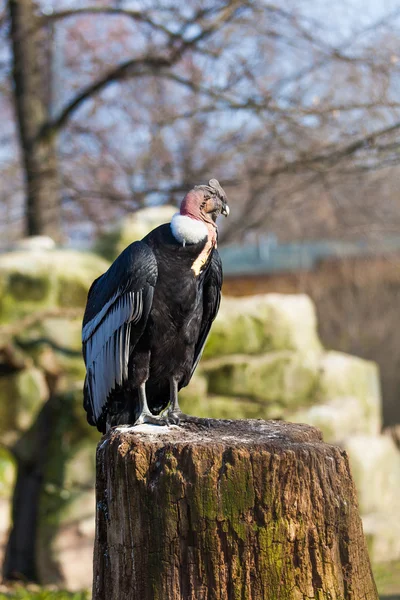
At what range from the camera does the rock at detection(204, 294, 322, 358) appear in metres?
7.50

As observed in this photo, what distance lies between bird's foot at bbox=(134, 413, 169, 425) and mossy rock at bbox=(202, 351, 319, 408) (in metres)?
4.48

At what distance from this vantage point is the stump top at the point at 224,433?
8.13ft

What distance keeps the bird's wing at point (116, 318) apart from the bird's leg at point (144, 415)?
0.32 ft

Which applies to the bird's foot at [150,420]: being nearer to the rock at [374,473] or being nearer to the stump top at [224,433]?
the stump top at [224,433]

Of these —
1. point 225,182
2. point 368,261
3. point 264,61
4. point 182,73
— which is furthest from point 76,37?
point 368,261

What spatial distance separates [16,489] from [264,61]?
4.95 metres

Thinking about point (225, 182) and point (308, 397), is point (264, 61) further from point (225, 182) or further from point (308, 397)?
point (308, 397)

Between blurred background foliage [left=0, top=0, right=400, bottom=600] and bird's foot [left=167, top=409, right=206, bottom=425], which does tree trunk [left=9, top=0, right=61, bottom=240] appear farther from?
bird's foot [left=167, top=409, right=206, bottom=425]

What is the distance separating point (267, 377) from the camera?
297 inches

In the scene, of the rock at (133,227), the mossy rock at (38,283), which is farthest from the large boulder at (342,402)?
the mossy rock at (38,283)

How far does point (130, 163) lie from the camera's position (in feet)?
32.2

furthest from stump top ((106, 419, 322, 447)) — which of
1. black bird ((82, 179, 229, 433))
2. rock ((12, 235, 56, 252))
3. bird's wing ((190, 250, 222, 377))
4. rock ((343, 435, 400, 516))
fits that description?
rock ((12, 235, 56, 252))

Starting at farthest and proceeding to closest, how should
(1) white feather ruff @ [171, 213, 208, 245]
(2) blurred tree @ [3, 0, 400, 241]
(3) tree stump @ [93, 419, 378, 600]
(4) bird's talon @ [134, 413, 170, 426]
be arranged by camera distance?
(2) blurred tree @ [3, 0, 400, 241], (4) bird's talon @ [134, 413, 170, 426], (1) white feather ruff @ [171, 213, 208, 245], (3) tree stump @ [93, 419, 378, 600]

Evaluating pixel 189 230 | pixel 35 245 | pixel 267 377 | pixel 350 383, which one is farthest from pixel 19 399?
pixel 189 230
